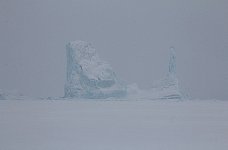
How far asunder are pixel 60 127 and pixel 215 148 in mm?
2341

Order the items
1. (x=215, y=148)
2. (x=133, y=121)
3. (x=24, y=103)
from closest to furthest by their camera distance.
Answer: (x=215, y=148), (x=133, y=121), (x=24, y=103)

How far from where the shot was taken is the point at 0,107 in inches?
419

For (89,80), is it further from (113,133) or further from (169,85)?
(113,133)

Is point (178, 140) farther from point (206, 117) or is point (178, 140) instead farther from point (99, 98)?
point (99, 98)

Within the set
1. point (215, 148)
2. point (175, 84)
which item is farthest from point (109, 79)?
point (215, 148)

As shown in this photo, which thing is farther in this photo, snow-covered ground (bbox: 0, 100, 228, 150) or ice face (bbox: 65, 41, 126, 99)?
ice face (bbox: 65, 41, 126, 99)

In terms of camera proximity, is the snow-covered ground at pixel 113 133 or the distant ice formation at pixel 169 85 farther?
the distant ice formation at pixel 169 85

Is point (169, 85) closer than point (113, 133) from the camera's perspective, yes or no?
No

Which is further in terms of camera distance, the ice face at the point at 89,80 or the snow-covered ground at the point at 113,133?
the ice face at the point at 89,80

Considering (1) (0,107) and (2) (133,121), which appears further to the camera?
(1) (0,107)

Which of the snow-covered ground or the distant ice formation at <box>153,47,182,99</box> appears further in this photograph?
the distant ice formation at <box>153,47,182,99</box>

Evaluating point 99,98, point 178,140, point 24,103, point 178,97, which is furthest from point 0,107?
point 178,140

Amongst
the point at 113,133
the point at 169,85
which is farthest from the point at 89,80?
the point at 113,133

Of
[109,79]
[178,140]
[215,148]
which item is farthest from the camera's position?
[109,79]
